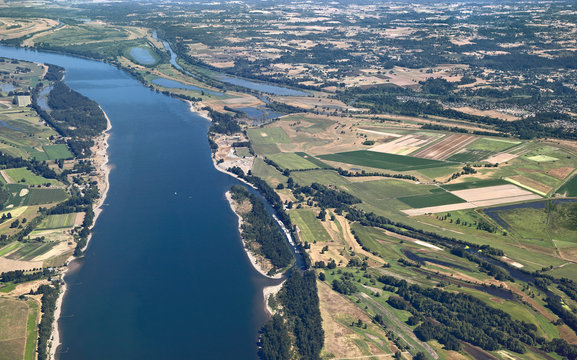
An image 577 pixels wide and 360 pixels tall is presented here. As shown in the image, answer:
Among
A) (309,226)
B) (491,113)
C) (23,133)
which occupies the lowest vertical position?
(23,133)

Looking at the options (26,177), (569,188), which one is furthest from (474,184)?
(26,177)

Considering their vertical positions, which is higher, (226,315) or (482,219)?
(482,219)

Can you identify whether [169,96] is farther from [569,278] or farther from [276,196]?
[569,278]

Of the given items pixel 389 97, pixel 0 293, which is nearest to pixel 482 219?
pixel 0 293

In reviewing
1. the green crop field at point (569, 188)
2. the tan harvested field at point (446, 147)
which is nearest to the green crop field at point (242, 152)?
the tan harvested field at point (446, 147)

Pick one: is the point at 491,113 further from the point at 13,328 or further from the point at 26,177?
the point at 13,328

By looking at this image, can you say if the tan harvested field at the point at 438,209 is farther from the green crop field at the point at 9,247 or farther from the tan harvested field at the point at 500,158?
the green crop field at the point at 9,247
